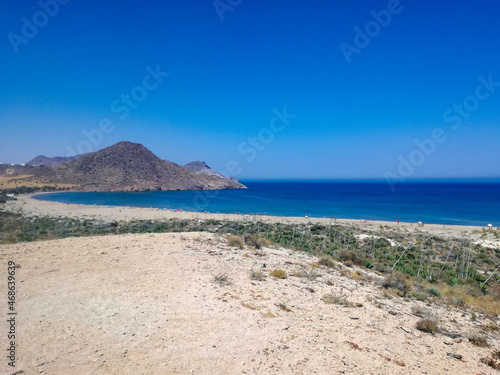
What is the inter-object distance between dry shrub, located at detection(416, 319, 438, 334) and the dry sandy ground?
18 cm

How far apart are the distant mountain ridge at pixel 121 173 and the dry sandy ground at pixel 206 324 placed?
280ft

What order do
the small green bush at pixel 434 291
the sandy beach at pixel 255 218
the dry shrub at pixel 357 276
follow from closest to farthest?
the small green bush at pixel 434 291 → the dry shrub at pixel 357 276 → the sandy beach at pixel 255 218

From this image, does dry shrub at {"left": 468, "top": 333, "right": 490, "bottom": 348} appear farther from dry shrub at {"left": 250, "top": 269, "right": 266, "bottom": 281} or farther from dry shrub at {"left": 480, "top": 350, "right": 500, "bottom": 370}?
dry shrub at {"left": 250, "top": 269, "right": 266, "bottom": 281}

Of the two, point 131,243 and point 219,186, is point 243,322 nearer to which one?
point 131,243

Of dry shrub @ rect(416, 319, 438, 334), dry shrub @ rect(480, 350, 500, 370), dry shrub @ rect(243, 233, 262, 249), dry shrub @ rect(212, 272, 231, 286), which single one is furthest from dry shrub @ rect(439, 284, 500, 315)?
dry shrub @ rect(212, 272, 231, 286)

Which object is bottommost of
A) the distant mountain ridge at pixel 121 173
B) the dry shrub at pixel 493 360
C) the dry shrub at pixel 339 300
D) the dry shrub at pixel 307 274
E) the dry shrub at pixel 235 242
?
the dry shrub at pixel 493 360

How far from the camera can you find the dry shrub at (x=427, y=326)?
20.2ft

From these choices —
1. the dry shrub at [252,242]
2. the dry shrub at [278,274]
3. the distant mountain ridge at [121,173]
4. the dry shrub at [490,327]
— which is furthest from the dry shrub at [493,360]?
the distant mountain ridge at [121,173]

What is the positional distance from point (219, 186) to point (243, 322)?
114m

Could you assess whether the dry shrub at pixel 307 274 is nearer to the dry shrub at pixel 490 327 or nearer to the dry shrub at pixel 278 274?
the dry shrub at pixel 278 274

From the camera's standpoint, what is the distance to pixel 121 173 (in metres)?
92.4

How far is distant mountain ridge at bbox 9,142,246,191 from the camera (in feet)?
282

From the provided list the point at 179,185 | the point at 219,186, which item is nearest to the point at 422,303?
→ the point at 179,185

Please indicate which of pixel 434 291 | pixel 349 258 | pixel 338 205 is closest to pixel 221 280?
pixel 349 258
